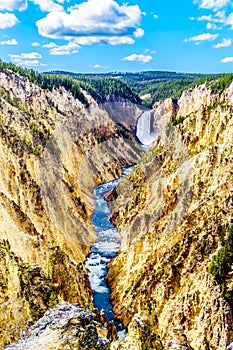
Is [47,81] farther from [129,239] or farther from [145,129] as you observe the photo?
[129,239]

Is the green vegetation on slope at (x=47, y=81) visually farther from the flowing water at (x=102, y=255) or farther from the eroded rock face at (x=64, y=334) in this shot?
the eroded rock face at (x=64, y=334)

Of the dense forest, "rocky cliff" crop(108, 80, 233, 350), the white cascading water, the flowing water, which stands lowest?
the flowing water

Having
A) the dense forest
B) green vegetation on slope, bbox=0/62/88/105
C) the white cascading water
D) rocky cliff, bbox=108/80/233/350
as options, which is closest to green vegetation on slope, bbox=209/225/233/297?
rocky cliff, bbox=108/80/233/350

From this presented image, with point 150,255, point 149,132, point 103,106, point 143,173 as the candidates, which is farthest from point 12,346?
point 103,106

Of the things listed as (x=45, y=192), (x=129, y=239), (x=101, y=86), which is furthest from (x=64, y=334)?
(x=101, y=86)

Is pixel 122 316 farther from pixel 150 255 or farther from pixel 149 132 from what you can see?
pixel 149 132

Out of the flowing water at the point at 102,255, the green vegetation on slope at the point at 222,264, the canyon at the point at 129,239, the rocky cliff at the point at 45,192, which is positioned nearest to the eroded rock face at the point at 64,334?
the canyon at the point at 129,239

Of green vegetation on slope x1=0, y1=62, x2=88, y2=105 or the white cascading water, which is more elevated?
green vegetation on slope x1=0, y1=62, x2=88, y2=105

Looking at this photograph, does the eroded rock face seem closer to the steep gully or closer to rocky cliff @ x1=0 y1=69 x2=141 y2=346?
rocky cliff @ x1=0 y1=69 x2=141 y2=346
